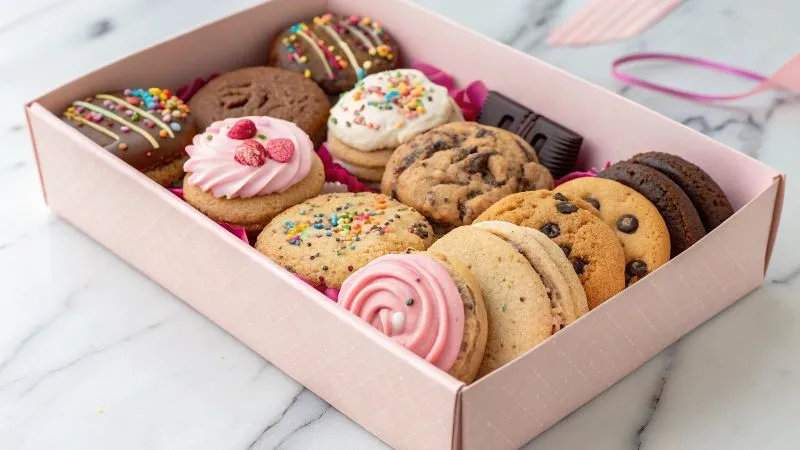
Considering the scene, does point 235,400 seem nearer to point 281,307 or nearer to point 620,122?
point 281,307

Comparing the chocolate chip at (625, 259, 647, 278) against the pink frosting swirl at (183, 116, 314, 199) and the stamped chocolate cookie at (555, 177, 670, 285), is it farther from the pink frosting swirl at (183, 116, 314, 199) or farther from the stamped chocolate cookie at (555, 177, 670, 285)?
the pink frosting swirl at (183, 116, 314, 199)

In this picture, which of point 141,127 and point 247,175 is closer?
point 247,175

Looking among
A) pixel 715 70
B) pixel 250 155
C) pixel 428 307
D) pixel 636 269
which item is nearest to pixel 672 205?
pixel 636 269

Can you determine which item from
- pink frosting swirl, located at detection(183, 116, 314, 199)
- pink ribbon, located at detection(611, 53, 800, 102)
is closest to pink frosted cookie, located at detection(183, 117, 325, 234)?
pink frosting swirl, located at detection(183, 116, 314, 199)

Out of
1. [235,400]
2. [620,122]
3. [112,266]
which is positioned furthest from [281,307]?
[620,122]

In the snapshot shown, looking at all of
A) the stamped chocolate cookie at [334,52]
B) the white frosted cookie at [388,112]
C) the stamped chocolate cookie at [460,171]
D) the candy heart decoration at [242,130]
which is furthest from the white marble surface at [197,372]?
the stamped chocolate cookie at [334,52]

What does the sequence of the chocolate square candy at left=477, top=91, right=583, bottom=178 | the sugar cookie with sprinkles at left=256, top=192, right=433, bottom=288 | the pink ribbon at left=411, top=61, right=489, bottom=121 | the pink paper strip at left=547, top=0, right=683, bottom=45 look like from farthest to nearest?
the pink paper strip at left=547, top=0, right=683, bottom=45 → the pink ribbon at left=411, top=61, right=489, bottom=121 → the chocolate square candy at left=477, top=91, right=583, bottom=178 → the sugar cookie with sprinkles at left=256, top=192, right=433, bottom=288

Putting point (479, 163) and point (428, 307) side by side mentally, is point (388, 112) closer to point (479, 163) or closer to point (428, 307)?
point (479, 163)
